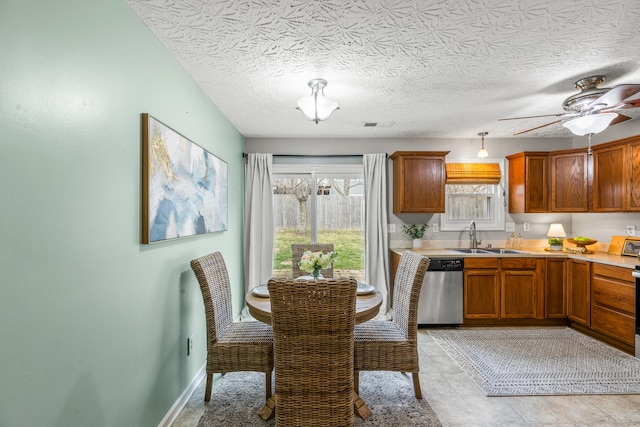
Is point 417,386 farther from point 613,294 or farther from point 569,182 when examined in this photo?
point 569,182

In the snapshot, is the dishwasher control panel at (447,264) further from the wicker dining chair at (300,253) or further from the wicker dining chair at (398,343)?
the wicker dining chair at (398,343)

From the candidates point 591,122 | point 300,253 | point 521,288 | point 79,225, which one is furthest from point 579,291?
point 79,225

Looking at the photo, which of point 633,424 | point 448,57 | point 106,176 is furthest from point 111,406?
point 633,424

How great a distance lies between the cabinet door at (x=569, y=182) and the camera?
3826 millimetres

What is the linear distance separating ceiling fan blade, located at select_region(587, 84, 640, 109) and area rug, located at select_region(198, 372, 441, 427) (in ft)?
8.14

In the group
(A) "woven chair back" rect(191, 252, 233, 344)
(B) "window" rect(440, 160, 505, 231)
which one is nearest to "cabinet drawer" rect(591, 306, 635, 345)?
(B) "window" rect(440, 160, 505, 231)

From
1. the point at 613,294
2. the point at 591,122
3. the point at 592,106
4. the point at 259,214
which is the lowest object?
the point at 613,294

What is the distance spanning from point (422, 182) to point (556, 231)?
197cm

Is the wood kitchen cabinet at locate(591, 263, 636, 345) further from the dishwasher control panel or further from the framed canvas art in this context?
the framed canvas art

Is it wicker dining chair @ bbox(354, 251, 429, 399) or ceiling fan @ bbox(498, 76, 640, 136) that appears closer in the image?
wicker dining chair @ bbox(354, 251, 429, 399)

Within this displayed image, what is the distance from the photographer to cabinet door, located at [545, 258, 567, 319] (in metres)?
3.76

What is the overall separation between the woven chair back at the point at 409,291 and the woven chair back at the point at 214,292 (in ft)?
4.44

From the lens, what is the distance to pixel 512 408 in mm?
2264

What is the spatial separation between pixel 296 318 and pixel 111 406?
0.93 meters
